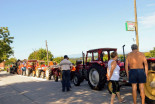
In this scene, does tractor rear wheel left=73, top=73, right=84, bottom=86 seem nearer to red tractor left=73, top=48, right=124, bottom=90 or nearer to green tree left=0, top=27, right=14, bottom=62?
red tractor left=73, top=48, right=124, bottom=90

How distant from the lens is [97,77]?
28.1 ft

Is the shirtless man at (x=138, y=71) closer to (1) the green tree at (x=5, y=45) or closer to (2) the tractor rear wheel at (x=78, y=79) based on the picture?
(2) the tractor rear wheel at (x=78, y=79)

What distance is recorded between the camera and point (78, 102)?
6410mm

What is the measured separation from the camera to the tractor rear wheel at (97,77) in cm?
823

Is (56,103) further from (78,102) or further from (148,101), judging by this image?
(148,101)

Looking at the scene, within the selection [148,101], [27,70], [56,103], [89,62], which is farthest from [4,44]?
[148,101]

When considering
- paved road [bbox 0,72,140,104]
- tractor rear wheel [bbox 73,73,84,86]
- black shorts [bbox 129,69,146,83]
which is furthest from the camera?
tractor rear wheel [bbox 73,73,84,86]

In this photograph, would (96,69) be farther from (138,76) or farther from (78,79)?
(138,76)

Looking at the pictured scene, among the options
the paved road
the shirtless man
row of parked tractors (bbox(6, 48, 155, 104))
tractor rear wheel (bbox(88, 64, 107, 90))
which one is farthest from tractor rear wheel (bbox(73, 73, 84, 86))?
the shirtless man

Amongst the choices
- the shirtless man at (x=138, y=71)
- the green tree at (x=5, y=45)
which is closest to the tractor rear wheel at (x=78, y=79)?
the shirtless man at (x=138, y=71)

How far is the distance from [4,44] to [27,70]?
43.4ft

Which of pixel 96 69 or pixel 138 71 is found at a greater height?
pixel 138 71

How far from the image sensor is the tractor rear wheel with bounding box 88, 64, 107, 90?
27.0ft

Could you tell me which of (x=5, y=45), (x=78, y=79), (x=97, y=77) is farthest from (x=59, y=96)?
(x=5, y=45)
